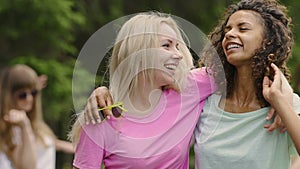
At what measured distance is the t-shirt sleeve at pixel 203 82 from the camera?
3.01 metres

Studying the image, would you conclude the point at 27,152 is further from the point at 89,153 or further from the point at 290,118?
the point at 290,118

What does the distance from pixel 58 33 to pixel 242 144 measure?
454 cm

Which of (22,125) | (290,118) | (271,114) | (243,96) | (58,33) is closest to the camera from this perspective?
(290,118)

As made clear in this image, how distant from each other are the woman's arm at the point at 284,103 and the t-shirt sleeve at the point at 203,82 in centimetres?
27

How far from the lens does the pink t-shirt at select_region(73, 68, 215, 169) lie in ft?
9.29

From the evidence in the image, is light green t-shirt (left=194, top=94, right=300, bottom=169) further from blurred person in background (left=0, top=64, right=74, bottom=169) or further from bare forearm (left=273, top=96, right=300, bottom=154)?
blurred person in background (left=0, top=64, right=74, bottom=169)

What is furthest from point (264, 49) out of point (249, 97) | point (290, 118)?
point (290, 118)

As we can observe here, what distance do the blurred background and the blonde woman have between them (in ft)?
13.0

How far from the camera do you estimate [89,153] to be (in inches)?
112

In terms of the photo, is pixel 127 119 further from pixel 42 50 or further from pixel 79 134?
pixel 42 50

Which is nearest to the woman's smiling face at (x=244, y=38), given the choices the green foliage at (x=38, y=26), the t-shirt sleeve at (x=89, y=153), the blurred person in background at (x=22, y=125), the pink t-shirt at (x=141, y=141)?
the pink t-shirt at (x=141, y=141)

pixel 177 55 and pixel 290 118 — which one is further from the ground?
pixel 177 55

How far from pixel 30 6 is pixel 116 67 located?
4.23 meters

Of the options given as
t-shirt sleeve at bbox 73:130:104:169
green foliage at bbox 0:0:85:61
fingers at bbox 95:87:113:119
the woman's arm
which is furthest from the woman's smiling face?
green foliage at bbox 0:0:85:61
